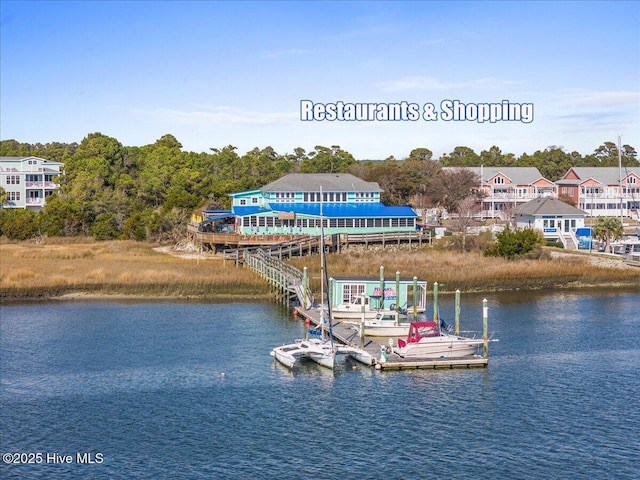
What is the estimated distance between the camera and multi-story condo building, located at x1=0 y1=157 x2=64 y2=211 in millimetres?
110188

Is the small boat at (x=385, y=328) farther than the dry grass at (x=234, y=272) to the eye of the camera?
No

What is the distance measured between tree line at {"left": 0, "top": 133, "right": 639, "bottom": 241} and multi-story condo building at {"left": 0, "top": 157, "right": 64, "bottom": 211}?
285cm

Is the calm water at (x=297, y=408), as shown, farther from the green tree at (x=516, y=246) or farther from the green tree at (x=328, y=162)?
the green tree at (x=328, y=162)

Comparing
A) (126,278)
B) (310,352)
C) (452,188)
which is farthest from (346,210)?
(310,352)

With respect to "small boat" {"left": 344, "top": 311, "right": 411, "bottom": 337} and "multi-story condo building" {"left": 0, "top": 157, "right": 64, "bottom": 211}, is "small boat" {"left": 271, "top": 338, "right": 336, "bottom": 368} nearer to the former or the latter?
"small boat" {"left": 344, "top": 311, "right": 411, "bottom": 337}

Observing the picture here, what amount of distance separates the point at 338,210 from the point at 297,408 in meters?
52.9

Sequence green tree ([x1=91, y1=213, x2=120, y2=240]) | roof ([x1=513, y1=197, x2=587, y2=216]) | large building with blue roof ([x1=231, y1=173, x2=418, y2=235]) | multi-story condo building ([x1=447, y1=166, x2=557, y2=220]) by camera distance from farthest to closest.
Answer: multi-story condo building ([x1=447, y1=166, x2=557, y2=220]) < green tree ([x1=91, y1=213, x2=120, y2=240]) < roof ([x1=513, y1=197, x2=587, y2=216]) < large building with blue roof ([x1=231, y1=173, x2=418, y2=235])

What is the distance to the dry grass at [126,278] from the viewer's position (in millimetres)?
63375

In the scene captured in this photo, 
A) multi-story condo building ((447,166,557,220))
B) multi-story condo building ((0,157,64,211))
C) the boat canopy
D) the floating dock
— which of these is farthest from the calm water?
multi-story condo building ((447,166,557,220))

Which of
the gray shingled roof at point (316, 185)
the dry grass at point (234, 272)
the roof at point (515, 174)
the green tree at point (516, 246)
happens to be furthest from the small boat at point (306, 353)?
the roof at point (515, 174)

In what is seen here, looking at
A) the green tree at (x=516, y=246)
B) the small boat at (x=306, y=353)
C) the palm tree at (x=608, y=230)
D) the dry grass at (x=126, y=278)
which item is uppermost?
the palm tree at (x=608, y=230)

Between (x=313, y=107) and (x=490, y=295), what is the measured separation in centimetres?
2001

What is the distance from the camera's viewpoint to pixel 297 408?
3566 cm

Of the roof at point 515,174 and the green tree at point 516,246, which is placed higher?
the roof at point 515,174
